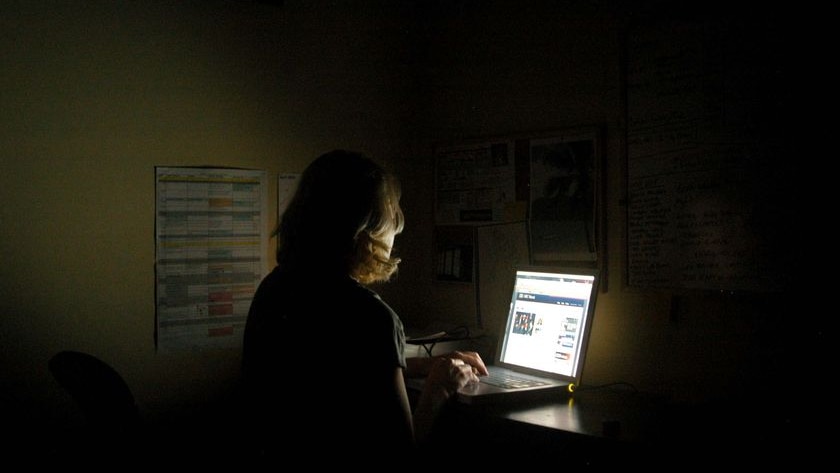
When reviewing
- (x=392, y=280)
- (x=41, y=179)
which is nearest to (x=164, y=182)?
(x=41, y=179)

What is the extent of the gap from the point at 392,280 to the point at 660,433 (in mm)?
1240

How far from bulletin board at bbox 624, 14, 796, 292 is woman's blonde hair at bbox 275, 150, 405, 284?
31.5 inches

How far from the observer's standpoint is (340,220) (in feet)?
5.06

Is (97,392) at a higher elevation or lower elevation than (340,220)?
lower

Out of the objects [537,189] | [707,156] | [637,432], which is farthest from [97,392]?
[707,156]

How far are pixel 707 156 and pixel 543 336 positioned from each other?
652 millimetres

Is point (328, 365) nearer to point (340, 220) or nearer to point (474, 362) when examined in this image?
point (340, 220)

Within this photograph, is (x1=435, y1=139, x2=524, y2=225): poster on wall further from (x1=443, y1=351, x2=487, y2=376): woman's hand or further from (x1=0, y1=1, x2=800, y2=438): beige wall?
(x1=443, y1=351, x2=487, y2=376): woman's hand

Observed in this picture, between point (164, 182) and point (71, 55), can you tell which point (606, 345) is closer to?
point (164, 182)

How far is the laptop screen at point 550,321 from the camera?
204cm

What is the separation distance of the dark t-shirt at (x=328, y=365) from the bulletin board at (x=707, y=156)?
91 centimetres

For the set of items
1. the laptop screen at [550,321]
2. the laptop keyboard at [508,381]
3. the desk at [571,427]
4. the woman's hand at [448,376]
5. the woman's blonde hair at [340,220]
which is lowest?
the desk at [571,427]

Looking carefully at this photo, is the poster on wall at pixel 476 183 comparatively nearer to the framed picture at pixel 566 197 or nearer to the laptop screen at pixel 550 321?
the framed picture at pixel 566 197

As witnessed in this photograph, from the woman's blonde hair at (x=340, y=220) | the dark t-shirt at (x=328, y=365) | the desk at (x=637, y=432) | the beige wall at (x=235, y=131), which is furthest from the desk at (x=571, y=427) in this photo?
the woman's blonde hair at (x=340, y=220)
